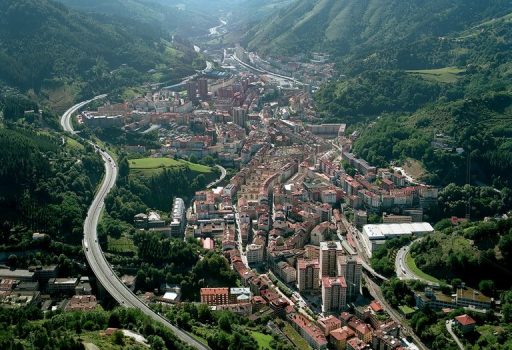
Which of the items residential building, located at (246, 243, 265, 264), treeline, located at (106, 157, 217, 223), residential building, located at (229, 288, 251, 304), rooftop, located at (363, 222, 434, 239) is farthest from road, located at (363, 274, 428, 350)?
treeline, located at (106, 157, 217, 223)

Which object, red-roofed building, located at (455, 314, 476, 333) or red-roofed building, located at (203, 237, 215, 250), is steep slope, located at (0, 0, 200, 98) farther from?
red-roofed building, located at (455, 314, 476, 333)

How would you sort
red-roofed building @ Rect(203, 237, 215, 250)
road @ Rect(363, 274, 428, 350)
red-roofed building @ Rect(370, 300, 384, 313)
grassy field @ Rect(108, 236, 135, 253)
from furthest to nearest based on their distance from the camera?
1. red-roofed building @ Rect(203, 237, 215, 250)
2. grassy field @ Rect(108, 236, 135, 253)
3. red-roofed building @ Rect(370, 300, 384, 313)
4. road @ Rect(363, 274, 428, 350)

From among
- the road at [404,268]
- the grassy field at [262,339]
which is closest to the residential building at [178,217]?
the grassy field at [262,339]

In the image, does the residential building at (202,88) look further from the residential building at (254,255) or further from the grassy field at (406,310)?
the grassy field at (406,310)

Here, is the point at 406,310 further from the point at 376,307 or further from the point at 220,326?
the point at 220,326

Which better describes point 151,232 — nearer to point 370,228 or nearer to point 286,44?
point 370,228

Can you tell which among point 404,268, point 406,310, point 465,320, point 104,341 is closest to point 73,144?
point 404,268

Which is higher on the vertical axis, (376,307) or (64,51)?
(64,51)
